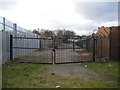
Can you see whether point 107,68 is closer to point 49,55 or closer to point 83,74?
point 83,74

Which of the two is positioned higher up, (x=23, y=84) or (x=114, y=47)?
(x=114, y=47)

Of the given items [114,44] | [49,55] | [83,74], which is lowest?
[83,74]

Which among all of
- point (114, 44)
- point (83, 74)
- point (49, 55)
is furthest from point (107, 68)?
point (49, 55)

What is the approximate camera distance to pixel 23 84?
7.45 meters

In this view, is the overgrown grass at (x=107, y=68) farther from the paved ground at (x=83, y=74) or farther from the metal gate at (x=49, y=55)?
the metal gate at (x=49, y=55)

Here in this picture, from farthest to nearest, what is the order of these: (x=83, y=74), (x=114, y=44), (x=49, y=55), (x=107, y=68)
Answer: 1. (x=49, y=55)
2. (x=114, y=44)
3. (x=107, y=68)
4. (x=83, y=74)

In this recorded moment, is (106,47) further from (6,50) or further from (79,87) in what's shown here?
(79,87)

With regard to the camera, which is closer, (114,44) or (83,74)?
(83,74)

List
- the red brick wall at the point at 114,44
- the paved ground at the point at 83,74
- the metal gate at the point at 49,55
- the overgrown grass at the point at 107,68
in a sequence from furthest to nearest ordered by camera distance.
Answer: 1. the metal gate at the point at 49,55
2. the red brick wall at the point at 114,44
3. the overgrown grass at the point at 107,68
4. the paved ground at the point at 83,74

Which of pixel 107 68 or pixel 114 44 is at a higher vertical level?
pixel 114 44

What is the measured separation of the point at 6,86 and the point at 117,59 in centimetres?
1086

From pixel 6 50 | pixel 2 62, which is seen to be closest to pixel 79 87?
pixel 2 62

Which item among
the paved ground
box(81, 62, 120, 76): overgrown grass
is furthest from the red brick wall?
the paved ground

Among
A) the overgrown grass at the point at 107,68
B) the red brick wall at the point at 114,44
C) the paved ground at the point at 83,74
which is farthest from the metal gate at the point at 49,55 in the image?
the paved ground at the point at 83,74
